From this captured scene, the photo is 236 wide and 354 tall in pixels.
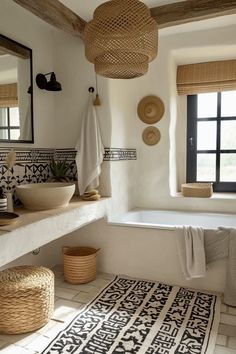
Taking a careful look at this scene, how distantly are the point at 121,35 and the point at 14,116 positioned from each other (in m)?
1.26

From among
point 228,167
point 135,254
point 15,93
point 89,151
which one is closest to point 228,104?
point 228,167

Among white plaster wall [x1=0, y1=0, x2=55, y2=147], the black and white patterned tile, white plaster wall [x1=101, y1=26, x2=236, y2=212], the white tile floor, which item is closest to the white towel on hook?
the black and white patterned tile

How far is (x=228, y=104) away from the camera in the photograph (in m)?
3.23

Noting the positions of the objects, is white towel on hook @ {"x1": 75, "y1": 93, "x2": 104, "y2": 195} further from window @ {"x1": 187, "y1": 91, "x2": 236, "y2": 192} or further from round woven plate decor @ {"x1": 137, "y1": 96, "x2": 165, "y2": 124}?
window @ {"x1": 187, "y1": 91, "x2": 236, "y2": 192}

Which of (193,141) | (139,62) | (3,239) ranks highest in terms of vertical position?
(139,62)

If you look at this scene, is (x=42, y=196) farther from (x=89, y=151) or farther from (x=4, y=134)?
(x=89, y=151)

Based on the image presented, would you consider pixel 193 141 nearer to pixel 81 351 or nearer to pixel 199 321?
pixel 199 321

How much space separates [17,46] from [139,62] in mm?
1272

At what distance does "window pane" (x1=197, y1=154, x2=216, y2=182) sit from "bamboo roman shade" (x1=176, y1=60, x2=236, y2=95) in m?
0.75

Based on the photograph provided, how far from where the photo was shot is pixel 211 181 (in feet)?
11.0

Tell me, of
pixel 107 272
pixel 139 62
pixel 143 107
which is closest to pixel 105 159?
pixel 143 107

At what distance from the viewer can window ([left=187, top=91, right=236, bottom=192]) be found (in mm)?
3246

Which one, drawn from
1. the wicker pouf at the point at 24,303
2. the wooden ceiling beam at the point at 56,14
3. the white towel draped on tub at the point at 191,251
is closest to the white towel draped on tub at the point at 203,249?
the white towel draped on tub at the point at 191,251

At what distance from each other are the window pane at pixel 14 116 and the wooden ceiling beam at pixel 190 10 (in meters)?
1.38
